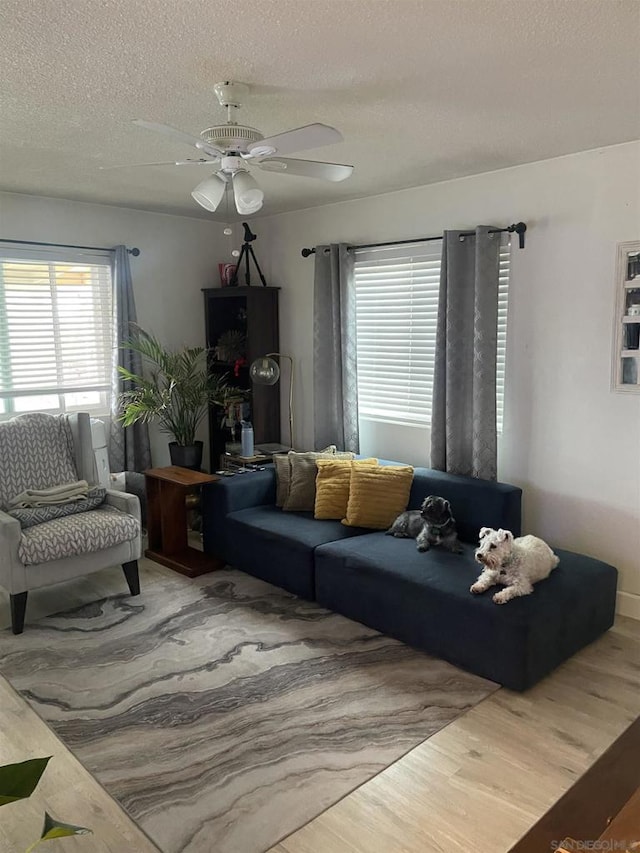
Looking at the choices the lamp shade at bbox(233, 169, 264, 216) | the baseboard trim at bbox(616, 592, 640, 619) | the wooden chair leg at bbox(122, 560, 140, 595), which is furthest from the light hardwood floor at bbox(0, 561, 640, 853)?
the lamp shade at bbox(233, 169, 264, 216)

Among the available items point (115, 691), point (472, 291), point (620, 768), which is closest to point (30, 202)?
point (472, 291)

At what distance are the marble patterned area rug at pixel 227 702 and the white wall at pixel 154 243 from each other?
2.23 metres

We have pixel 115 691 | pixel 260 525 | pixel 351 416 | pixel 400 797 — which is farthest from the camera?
pixel 351 416

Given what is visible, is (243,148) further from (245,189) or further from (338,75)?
(338,75)

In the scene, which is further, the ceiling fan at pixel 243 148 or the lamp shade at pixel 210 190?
the lamp shade at pixel 210 190

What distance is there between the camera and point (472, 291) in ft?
12.6

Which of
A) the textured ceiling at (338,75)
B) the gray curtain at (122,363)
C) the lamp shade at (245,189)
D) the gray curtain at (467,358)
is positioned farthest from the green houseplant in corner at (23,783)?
the gray curtain at (122,363)

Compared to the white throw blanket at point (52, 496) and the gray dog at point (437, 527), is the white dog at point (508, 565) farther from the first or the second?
the white throw blanket at point (52, 496)

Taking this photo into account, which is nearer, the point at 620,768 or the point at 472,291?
the point at 620,768

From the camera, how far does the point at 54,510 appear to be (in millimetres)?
3621

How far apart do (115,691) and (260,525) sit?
4.35ft

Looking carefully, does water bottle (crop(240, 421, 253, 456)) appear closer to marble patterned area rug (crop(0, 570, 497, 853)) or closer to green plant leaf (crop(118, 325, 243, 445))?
green plant leaf (crop(118, 325, 243, 445))

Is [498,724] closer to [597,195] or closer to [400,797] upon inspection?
[400,797]

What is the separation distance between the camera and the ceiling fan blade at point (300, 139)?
219cm
